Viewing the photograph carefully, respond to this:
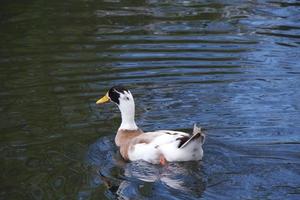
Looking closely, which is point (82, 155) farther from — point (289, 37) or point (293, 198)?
point (289, 37)

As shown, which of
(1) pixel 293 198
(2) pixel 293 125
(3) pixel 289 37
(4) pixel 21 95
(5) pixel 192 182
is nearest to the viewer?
(1) pixel 293 198

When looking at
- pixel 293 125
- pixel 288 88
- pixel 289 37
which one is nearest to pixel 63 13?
pixel 289 37

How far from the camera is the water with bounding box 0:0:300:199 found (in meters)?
9.54

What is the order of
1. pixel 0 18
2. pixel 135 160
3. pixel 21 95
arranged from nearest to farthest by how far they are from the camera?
1. pixel 135 160
2. pixel 21 95
3. pixel 0 18

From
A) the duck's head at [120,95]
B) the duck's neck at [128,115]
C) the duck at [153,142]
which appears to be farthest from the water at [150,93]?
the duck's head at [120,95]

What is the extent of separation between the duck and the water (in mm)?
121

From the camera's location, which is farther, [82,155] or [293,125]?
[293,125]

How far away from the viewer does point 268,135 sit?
35.8ft

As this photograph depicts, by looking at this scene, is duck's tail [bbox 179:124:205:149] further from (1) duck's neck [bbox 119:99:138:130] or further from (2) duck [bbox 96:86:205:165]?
(1) duck's neck [bbox 119:99:138:130]

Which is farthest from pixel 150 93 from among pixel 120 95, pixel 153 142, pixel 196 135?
pixel 196 135

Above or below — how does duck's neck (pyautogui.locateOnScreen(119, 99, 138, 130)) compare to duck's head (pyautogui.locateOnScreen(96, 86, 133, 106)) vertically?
below

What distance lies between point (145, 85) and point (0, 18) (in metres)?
6.18

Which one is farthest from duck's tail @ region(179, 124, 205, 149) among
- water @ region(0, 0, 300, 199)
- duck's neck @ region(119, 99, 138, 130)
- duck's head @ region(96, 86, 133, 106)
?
duck's head @ region(96, 86, 133, 106)

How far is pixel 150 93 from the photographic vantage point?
12.8m
